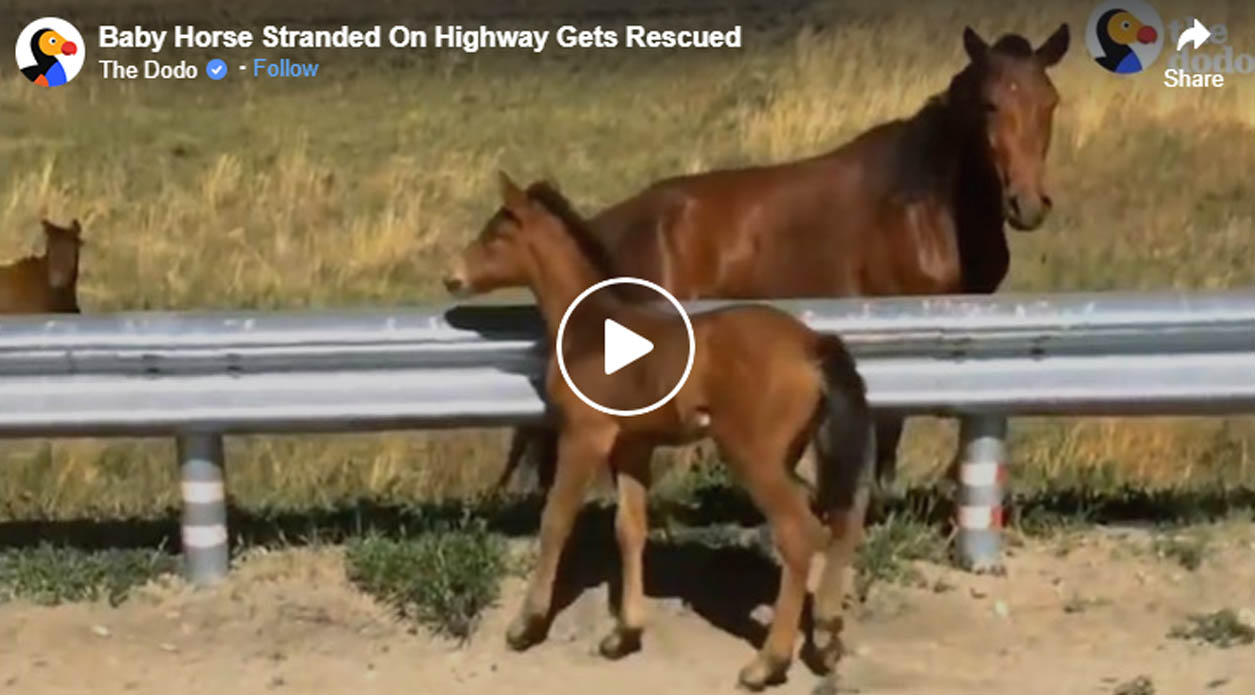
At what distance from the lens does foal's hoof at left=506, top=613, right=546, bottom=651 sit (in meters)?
5.59

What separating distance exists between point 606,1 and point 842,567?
9.42m

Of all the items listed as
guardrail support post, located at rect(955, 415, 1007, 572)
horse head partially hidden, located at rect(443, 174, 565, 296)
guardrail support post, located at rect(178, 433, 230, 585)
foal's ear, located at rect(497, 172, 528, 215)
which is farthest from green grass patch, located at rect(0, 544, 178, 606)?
guardrail support post, located at rect(955, 415, 1007, 572)

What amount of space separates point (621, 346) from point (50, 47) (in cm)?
792

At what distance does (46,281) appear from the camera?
9.34 m

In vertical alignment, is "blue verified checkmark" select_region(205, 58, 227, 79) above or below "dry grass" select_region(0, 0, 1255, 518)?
above

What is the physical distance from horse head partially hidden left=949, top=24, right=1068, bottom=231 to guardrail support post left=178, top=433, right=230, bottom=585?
8.66 feet

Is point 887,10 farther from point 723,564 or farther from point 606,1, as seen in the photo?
point 723,564

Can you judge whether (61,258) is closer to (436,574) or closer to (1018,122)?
(436,574)

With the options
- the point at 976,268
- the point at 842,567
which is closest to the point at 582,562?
the point at 842,567

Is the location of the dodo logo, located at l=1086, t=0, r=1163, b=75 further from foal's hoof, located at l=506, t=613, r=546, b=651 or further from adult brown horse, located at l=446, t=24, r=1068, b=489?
foal's hoof, located at l=506, t=613, r=546, b=651

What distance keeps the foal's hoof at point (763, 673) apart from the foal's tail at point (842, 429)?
1.44 ft

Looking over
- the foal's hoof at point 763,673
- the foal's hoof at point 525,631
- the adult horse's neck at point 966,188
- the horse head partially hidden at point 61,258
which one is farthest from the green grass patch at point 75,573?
the horse head partially hidden at point 61,258

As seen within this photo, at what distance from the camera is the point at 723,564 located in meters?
6.16

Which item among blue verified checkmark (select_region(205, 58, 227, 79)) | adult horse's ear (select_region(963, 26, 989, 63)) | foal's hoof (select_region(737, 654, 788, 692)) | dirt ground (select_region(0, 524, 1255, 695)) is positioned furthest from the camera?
blue verified checkmark (select_region(205, 58, 227, 79))
